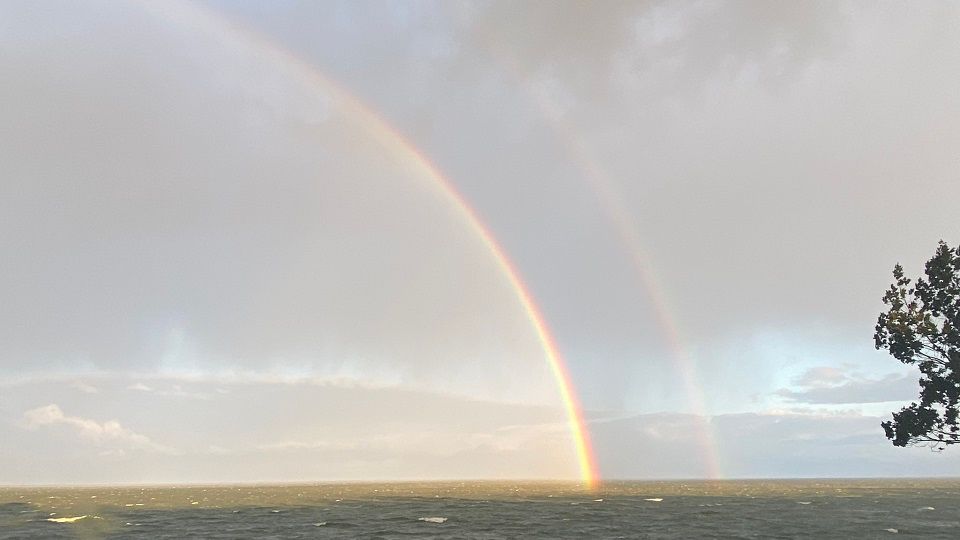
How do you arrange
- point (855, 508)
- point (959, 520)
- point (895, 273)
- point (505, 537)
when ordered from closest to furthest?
point (505, 537), point (895, 273), point (959, 520), point (855, 508)

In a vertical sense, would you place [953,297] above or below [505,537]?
above

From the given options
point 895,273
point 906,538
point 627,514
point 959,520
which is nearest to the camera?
point 906,538

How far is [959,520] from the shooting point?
6769 centimetres

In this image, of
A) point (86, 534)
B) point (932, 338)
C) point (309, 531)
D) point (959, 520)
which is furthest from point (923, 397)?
point (86, 534)

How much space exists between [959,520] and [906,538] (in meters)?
23.6

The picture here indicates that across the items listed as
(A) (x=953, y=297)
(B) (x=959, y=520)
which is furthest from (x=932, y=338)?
(B) (x=959, y=520)

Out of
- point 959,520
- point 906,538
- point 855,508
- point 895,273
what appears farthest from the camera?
point 855,508

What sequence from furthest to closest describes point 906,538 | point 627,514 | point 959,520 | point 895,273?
point 627,514
point 959,520
point 895,273
point 906,538

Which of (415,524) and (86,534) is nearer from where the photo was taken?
(86,534)

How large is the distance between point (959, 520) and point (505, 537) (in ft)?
153

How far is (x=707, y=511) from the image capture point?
8581 cm

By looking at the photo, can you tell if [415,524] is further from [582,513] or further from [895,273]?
[895,273]

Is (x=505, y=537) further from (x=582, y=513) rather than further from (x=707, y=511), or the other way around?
(x=707, y=511)

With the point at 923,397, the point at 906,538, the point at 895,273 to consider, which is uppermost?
the point at 895,273
